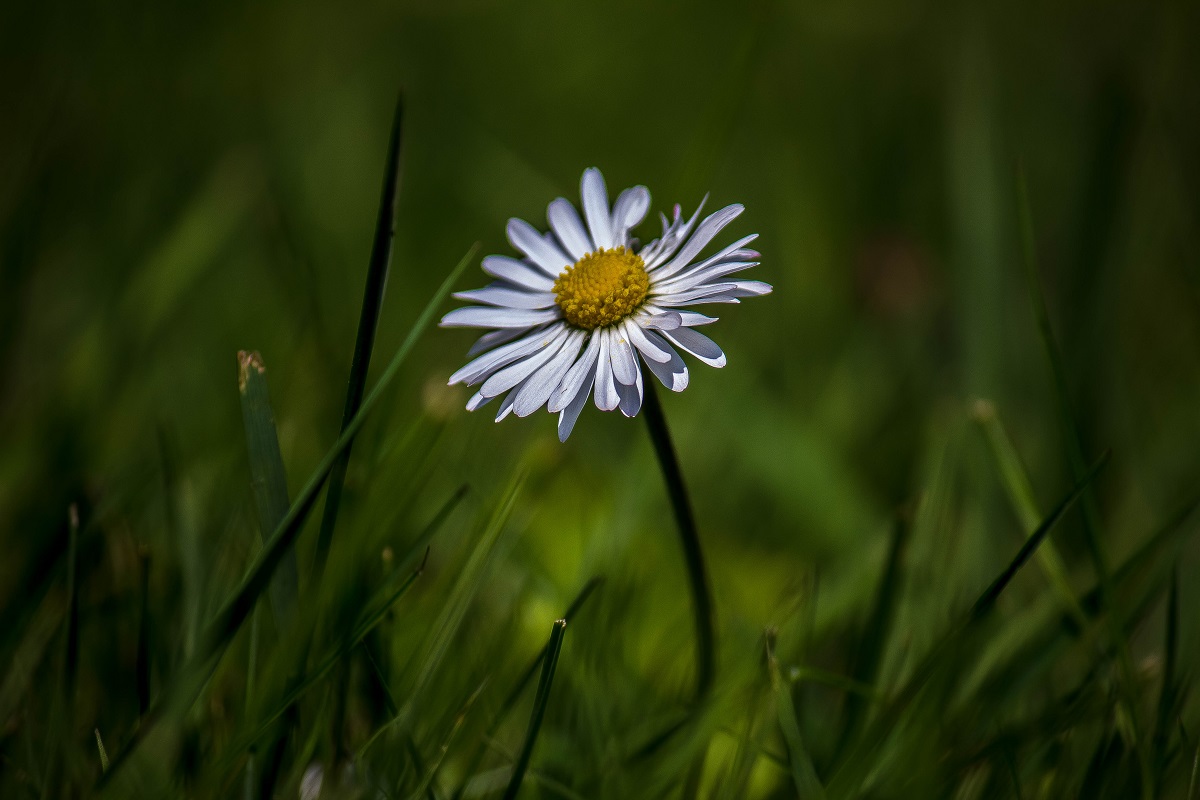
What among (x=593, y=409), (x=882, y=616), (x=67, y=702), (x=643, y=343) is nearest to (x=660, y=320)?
(x=643, y=343)

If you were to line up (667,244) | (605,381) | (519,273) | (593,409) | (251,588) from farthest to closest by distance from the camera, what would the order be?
1. (593,409)
2. (519,273)
3. (667,244)
4. (605,381)
5. (251,588)

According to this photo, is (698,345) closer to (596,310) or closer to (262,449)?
(596,310)

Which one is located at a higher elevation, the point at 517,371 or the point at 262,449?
the point at 517,371

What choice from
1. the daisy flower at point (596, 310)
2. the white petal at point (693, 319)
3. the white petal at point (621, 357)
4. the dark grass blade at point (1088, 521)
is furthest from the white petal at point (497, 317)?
the dark grass blade at point (1088, 521)

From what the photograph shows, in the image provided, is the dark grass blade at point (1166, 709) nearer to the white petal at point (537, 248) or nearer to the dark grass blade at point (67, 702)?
the white petal at point (537, 248)

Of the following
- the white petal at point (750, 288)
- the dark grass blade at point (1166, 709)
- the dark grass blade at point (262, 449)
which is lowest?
the dark grass blade at point (1166, 709)

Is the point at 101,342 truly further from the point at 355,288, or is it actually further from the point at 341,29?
the point at 341,29

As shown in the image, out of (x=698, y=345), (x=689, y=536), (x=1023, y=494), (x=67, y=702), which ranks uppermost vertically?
(x=698, y=345)
